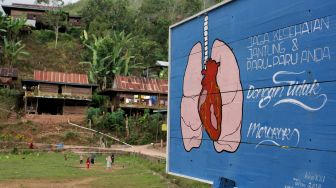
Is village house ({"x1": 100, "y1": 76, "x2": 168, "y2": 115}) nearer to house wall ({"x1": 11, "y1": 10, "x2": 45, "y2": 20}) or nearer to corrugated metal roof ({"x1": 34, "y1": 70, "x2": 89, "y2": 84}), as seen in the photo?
corrugated metal roof ({"x1": 34, "y1": 70, "x2": 89, "y2": 84})

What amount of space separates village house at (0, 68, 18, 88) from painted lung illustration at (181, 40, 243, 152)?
5164 cm

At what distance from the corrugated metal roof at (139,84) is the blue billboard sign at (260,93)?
137 ft

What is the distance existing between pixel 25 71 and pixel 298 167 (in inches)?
2562

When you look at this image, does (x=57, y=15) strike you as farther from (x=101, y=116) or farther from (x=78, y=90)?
(x=101, y=116)

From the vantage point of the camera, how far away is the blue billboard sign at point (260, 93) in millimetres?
5340

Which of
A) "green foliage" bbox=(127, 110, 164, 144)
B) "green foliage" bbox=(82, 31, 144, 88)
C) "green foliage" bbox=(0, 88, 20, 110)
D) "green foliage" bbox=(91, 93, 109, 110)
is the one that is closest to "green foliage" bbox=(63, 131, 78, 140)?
"green foliage" bbox=(127, 110, 164, 144)

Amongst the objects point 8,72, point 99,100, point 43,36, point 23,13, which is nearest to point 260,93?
point 99,100

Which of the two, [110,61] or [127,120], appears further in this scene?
[110,61]

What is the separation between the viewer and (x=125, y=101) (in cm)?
4969

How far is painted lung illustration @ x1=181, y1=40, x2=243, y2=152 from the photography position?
6930 millimetres

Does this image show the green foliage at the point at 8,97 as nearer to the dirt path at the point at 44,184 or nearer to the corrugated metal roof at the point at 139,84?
the corrugated metal roof at the point at 139,84

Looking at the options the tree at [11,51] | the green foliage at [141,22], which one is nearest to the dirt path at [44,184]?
the green foliage at [141,22]

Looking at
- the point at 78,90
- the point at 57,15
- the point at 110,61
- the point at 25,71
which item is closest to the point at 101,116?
the point at 78,90

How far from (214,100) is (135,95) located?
4336 cm
